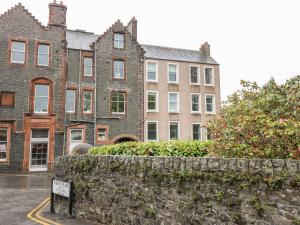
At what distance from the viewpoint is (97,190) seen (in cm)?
894

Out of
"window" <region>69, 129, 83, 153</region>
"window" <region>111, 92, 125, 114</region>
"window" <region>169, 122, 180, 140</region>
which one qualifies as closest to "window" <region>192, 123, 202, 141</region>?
"window" <region>169, 122, 180, 140</region>

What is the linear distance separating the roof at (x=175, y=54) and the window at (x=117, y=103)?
5897mm

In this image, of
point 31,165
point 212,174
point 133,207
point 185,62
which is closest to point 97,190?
point 133,207

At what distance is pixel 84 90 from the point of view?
87.1 feet

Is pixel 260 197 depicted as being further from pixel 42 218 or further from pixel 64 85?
pixel 64 85

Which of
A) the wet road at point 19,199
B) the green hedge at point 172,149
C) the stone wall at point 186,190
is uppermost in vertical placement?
the green hedge at point 172,149

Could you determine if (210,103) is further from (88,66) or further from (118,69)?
(88,66)

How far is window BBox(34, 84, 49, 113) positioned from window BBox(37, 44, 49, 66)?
2200 millimetres

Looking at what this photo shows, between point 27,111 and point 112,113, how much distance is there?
772 cm

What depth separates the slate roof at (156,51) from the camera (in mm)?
28375

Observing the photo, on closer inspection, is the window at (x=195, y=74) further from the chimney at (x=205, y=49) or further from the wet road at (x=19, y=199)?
the wet road at (x=19, y=199)

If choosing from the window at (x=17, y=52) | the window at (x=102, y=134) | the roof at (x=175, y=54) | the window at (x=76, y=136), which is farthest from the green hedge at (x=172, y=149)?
the roof at (x=175, y=54)

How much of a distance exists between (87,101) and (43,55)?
589 centimetres

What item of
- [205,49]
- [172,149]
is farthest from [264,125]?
[205,49]
